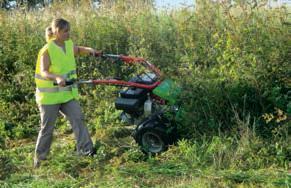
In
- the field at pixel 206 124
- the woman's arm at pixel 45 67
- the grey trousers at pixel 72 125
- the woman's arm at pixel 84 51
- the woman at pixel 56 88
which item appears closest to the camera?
the field at pixel 206 124

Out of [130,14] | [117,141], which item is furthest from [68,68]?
[130,14]

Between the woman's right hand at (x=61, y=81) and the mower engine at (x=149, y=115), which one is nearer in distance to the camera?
the woman's right hand at (x=61, y=81)

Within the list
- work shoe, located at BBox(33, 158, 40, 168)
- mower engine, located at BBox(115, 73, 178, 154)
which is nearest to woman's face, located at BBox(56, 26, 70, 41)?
mower engine, located at BBox(115, 73, 178, 154)

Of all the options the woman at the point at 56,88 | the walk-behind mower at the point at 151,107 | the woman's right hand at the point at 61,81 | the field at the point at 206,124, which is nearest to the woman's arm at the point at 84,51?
the woman at the point at 56,88

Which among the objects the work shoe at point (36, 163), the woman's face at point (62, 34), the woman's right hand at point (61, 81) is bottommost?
the work shoe at point (36, 163)

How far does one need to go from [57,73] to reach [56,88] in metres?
0.18

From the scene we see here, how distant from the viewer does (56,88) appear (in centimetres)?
618

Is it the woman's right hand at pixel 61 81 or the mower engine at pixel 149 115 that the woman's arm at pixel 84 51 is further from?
the woman's right hand at pixel 61 81

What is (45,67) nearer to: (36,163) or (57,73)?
(57,73)

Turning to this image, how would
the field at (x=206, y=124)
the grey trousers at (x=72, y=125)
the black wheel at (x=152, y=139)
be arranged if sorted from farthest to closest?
the grey trousers at (x=72, y=125) < the black wheel at (x=152, y=139) < the field at (x=206, y=124)

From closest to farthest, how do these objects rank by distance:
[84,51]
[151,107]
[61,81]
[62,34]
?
[61,81], [62,34], [151,107], [84,51]

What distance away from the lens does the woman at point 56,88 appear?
6039 millimetres

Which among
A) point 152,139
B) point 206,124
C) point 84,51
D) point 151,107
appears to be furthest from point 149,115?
point 84,51

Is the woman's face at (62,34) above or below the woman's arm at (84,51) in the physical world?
above
